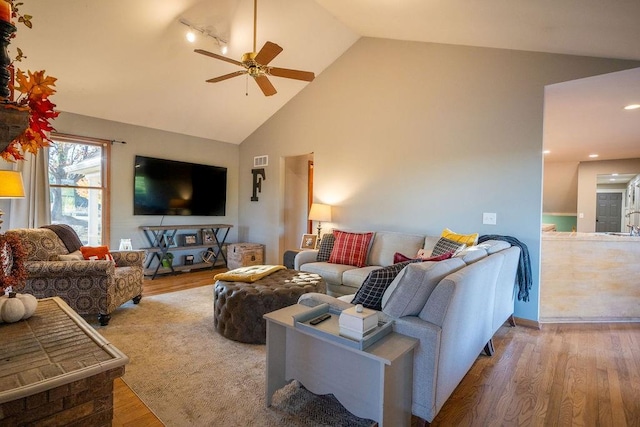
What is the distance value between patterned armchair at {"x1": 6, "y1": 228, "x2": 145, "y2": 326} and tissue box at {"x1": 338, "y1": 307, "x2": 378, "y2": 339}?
265cm

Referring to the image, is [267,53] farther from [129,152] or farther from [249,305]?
[129,152]

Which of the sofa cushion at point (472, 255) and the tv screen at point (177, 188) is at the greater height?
the tv screen at point (177, 188)

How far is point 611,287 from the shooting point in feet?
11.4

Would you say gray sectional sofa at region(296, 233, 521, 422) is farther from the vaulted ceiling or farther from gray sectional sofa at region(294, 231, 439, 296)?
the vaulted ceiling

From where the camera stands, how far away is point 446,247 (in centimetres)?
331

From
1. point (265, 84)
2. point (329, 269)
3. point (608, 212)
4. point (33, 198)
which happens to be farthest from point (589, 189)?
point (33, 198)

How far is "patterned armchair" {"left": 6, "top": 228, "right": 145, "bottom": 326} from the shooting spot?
115 inches

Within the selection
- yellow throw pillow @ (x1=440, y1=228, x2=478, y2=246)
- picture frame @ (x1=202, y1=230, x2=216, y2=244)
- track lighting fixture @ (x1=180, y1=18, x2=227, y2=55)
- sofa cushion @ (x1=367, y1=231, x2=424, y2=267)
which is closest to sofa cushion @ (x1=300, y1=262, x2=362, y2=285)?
sofa cushion @ (x1=367, y1=231, x2=424, y2=267)

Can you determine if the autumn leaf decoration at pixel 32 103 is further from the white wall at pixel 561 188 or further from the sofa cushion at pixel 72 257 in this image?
the white wall at pixel 561 188

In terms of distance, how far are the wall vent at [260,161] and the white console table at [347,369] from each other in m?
4.37

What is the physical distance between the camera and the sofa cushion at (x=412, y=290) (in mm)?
1658

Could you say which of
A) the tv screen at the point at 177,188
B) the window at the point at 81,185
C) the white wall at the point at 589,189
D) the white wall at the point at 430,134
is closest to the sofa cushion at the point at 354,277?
the white wall at the point at 430,134

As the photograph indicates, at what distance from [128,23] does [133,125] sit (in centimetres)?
197

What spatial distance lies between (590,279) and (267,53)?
4.13 m
